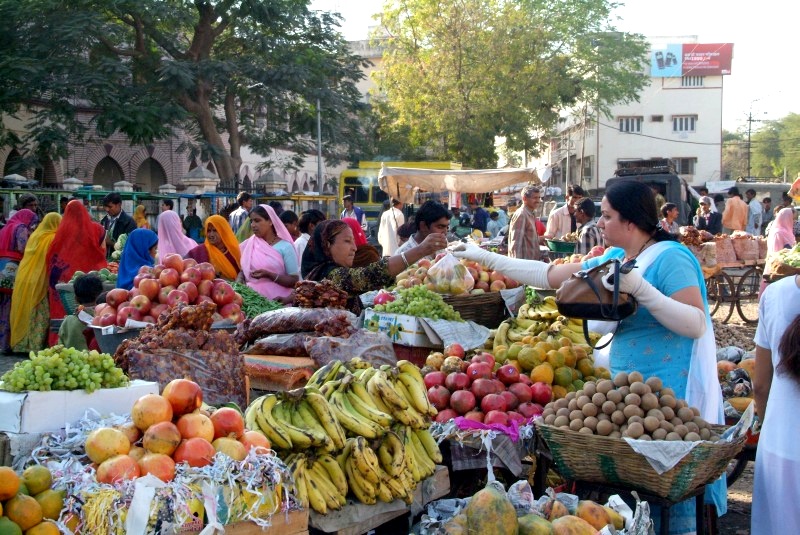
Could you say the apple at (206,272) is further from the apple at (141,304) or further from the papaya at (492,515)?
the papaya at (492,515)

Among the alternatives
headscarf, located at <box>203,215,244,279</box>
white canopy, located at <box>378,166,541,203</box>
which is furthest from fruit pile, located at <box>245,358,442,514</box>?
white canopy, located at <box>378,166,541,203</box>

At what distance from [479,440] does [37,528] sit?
2152 millimetres

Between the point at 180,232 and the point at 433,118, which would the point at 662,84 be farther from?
the point at 180,232

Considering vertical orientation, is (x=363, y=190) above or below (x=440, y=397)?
above

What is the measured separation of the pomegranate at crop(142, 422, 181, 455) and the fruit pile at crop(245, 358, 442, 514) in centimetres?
43

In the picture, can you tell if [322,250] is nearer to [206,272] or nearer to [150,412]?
[206,272]

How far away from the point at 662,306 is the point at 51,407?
2.54m

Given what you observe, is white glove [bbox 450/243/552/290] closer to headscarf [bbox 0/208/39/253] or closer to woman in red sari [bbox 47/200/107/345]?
woman in red sari [bbox 47/200/107/345]

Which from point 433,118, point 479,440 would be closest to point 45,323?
point 479,440

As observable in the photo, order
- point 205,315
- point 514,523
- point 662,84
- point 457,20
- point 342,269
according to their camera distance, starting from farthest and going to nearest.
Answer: point 662,84, point 457,20, point 342,269, point 205,315, point 514,523

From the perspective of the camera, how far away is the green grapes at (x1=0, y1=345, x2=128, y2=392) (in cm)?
320

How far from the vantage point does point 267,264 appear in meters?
7.16

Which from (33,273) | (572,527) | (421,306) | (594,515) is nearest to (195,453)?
(572,527)

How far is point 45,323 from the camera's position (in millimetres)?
9984
